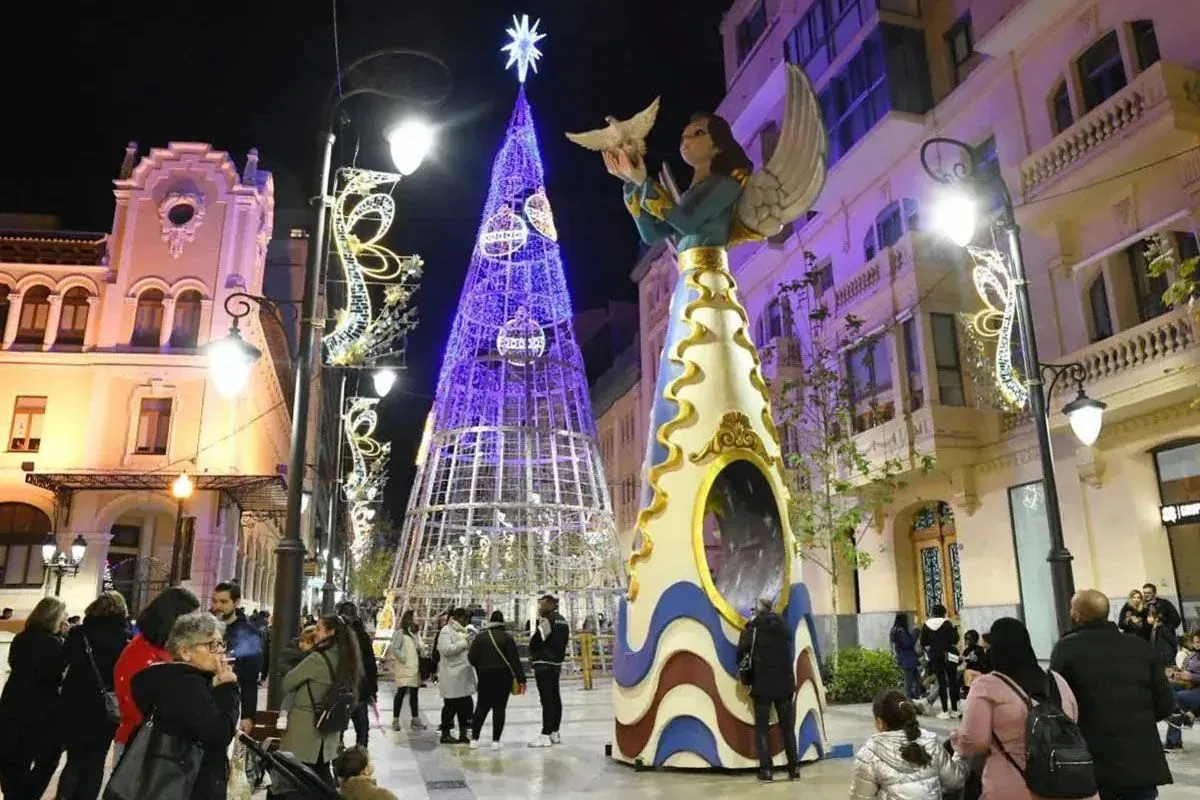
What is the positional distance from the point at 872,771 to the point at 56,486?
2672 centimetres

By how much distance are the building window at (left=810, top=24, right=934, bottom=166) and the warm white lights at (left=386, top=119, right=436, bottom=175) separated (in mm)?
15845

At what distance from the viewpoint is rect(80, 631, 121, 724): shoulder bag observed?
21.5 feet

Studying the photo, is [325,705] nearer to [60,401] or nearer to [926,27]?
[926,27]

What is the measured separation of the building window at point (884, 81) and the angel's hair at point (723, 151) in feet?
40.6

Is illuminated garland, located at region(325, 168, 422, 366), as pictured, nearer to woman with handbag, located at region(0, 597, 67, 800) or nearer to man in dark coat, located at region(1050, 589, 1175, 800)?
woman with handbag, located at region(0, 597, 67, 800)

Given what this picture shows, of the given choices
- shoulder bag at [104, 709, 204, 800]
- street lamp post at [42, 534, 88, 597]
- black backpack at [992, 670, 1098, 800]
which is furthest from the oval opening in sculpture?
street lamp post at [42, 534, 88, 597]

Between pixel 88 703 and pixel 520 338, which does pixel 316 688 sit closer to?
pixel 88 703

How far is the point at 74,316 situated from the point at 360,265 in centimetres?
1938

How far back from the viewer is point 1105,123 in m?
15.7

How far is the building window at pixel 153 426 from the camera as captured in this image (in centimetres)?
2742

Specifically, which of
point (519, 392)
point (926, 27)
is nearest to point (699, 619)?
point (519, 392)

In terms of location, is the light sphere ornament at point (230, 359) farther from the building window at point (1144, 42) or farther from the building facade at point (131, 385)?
the building facade at point (131, 385)

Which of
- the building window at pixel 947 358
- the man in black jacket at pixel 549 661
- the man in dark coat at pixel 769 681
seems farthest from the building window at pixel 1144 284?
the man in black jacket at pixel 549 661

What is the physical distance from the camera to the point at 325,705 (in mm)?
6391
